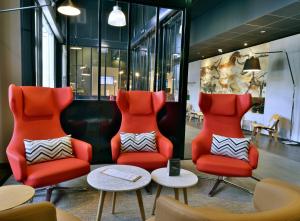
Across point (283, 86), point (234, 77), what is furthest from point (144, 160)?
point (234, 77)

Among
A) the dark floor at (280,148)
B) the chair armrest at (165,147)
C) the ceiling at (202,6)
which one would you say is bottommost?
the dark floor at (280,148)

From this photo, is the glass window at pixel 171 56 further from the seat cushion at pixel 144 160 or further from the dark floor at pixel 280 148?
the dark floor at pixel 280 148

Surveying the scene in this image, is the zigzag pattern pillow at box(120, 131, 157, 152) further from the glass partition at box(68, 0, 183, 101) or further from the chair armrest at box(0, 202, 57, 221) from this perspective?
the chair armrest at box(0, 202, 57, 221)

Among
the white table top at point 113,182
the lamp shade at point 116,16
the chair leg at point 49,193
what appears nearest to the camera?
the white table top at point 113,182

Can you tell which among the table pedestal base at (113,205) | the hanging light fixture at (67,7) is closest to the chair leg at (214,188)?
the table pedestal base at (113,205)

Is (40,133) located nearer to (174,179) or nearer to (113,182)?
(113,182)

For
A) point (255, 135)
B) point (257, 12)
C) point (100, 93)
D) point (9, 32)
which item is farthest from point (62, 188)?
point (255, 135)

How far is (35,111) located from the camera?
2715 millimetres

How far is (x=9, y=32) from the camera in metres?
3.08

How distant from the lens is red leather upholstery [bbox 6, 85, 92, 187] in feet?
7.06

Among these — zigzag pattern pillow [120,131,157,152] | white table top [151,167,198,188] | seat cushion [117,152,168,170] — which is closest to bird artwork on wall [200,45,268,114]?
zigzag pattern pillow [120,131,157,152]

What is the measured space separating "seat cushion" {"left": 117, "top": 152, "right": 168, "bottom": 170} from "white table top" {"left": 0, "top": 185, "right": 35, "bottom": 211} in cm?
122

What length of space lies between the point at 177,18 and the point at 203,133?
230 cm

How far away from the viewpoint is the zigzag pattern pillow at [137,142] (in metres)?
2.98
